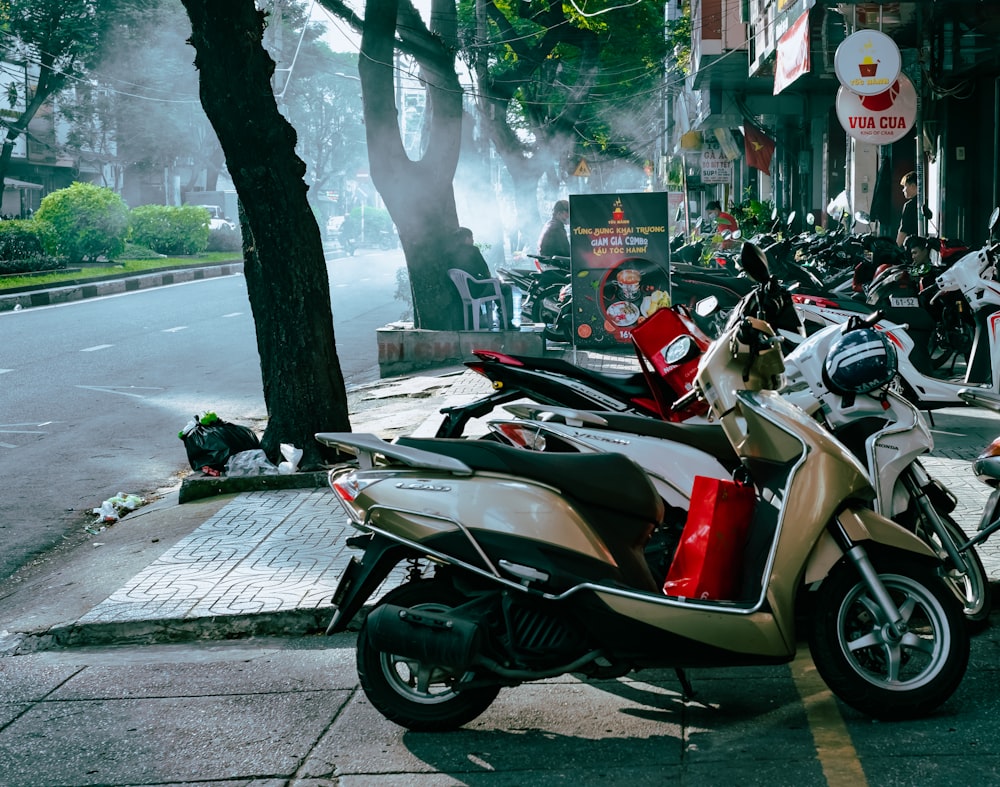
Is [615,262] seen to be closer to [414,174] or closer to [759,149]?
[414,174]

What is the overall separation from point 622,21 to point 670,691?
33950 mm

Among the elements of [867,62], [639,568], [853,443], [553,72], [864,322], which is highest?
[553,72]

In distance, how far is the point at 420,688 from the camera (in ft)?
13.0

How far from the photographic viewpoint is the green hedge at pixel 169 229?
4219 centimetres

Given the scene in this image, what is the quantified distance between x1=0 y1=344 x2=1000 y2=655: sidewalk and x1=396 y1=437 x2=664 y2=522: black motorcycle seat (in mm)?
1586

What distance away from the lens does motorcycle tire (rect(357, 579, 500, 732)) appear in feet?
13.0

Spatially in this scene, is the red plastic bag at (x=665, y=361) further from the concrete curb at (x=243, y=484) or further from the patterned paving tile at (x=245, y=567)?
the concrete curb at (x=243, y=484)

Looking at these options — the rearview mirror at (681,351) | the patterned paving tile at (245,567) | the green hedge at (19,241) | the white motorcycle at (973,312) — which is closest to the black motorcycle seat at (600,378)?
the rearview mirror at (681,351)

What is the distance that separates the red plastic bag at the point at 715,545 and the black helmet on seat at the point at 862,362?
0.57m

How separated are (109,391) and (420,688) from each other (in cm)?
1017

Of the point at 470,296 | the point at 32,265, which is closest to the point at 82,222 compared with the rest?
the point at 32,265

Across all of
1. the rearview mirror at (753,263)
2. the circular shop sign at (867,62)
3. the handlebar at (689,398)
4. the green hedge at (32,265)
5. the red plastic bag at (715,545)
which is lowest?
the red plastic bag at (715,545)

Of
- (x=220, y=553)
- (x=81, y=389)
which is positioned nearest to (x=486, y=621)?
(x=220, y=553)

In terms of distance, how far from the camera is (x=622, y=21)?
3612cm
